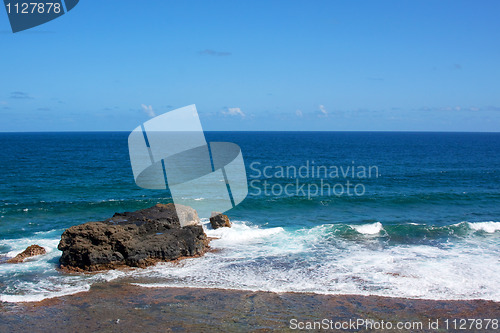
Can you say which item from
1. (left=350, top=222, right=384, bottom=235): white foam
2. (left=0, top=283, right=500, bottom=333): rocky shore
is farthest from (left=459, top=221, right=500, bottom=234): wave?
(left=0, top=283, right=500, bottom=333): rocky shore

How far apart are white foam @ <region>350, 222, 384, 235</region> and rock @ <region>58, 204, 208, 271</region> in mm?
8658

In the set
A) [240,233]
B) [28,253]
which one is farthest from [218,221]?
[28,253]

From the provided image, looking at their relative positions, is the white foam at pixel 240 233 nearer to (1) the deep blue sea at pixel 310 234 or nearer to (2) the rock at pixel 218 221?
(1) the deep blue sea at pixel 310 234

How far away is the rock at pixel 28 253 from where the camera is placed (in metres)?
16.3

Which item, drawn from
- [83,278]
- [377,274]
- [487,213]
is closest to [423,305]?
[377,274]

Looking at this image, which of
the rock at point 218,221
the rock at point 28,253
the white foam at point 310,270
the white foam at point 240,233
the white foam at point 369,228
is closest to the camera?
the white foam at point 310,270

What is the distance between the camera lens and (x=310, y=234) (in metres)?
21.2

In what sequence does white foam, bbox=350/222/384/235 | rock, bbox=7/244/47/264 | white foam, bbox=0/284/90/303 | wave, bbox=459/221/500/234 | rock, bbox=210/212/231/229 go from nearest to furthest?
white foam, bbox=0/284/90/303 → rock, bbox=7/244/47/264 → white foam, bbox=350/222/384/235 → rock, bbox=210/212/231/229 → wave, bbox=459/221/500/234

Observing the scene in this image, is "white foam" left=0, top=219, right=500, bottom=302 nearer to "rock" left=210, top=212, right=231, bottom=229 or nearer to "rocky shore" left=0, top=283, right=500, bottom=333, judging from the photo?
"rocky shore" left=0, top=283, right=500, bottom=333

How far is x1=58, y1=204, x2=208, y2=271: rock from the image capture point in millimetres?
15570

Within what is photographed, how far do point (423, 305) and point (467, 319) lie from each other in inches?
50.3

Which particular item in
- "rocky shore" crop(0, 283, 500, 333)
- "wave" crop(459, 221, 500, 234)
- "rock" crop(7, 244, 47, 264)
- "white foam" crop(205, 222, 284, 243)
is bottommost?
"wave" crop(459, 221, 500, 234)

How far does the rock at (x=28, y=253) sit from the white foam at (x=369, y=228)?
15.6 m

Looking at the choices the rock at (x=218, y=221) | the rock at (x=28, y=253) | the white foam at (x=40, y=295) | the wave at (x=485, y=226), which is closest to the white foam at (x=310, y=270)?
the white foam at (x=40, y=295)
